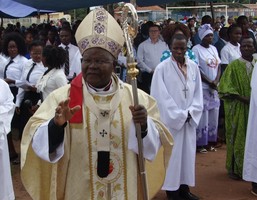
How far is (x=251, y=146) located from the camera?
5895 millimetres

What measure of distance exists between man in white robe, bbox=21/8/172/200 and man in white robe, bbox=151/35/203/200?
229 centimetres

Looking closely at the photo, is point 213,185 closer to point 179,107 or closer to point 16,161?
point 179,107

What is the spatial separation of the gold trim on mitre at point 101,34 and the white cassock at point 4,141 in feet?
6.51

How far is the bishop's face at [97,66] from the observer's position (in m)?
3.00

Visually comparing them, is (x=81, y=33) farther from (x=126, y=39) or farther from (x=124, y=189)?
(x=124, y=189)

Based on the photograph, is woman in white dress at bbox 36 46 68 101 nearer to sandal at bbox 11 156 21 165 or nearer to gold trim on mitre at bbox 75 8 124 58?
sandal at bbox 11 156 21 165

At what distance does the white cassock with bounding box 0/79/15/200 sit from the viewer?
4.87 meters

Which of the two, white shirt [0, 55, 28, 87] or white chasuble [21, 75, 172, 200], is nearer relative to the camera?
white chasuble [21, 75, 172, 200]

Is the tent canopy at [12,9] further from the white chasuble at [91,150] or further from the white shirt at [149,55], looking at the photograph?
the white chasuble at [91,150]

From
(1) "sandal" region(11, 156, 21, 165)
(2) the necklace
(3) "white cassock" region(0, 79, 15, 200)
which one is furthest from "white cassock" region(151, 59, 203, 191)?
(1) "sandal" region(11, 156, 21, 165)

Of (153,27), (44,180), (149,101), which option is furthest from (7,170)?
(153,27)

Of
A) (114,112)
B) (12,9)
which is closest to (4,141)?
(114,112)

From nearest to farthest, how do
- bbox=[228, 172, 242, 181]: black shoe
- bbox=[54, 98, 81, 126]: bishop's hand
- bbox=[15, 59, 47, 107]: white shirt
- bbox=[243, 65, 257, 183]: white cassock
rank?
bbox=[54, 98, 81, 126]: bishop's hand
bbox=[243, 65, 257, 183]: white cassock
bbox=[228, 172, 242, 181]: black shoe
bbox=[15, 59, 47, 107]: white shirt

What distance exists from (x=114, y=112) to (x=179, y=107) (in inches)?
99.5
